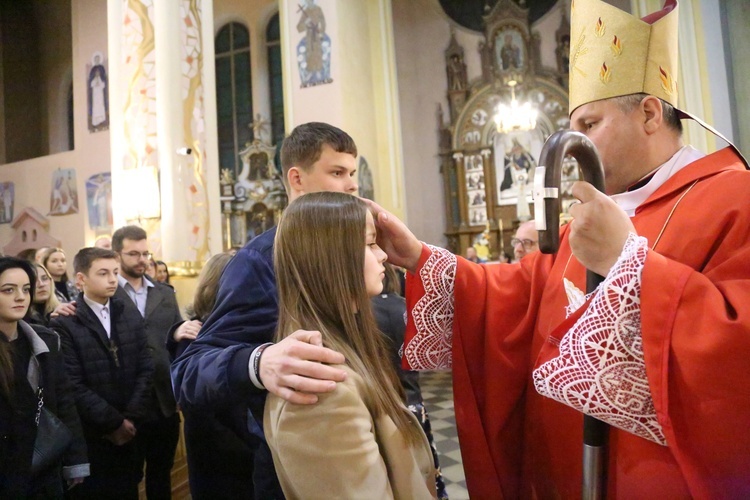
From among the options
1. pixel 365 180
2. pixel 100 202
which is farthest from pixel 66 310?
pixel 100 202

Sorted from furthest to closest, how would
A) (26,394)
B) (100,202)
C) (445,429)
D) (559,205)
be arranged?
(100,202)
(445,429)
(26,394)
(559,205)

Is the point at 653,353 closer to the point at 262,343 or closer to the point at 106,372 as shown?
the point at 262,343

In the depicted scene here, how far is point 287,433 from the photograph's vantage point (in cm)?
100

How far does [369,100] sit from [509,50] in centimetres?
470

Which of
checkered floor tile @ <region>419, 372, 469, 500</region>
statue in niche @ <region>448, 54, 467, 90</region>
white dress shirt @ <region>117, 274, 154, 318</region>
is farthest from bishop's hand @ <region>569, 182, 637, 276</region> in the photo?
statue in niche @ <region>448, 54, 467, 90</region>

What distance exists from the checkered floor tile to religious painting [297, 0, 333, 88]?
4.98 m

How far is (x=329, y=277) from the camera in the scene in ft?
3.95

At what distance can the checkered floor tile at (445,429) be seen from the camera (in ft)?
12.2

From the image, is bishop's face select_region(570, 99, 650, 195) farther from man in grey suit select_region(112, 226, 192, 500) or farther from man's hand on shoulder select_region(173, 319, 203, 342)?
man in grey suit select_region(112, 226, 192, 500)

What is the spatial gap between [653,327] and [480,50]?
12.8m

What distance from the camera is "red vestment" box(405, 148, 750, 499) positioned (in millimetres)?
940

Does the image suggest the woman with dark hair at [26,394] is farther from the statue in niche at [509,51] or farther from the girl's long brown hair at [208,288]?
the statue in niche at [509,51]

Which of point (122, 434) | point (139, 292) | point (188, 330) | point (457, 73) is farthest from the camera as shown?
point (457, 73)

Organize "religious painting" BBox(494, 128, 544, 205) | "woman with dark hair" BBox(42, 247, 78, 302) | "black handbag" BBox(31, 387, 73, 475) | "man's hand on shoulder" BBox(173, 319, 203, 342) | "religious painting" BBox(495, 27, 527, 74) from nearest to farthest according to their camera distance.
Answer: "black handbag" BBox(31, 387, 73, 475), "man's hand on shoulder" BBox(173, 319, 203, 342), "woman with dark hair" BBox(42, 247, 78, 302), "religious painting" BBox(494, 128, 544, 205), "religious painting" BBox(495, 27, 527, 74)
